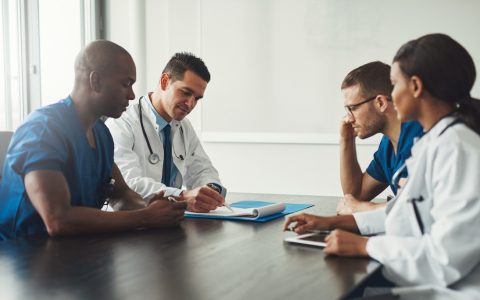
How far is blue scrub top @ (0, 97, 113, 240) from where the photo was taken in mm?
1513

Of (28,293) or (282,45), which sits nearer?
(28,293)

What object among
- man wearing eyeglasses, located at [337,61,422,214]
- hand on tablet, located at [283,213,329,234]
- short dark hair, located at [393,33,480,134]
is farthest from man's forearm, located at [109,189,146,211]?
short dark hair, located at [393,33,480,134]

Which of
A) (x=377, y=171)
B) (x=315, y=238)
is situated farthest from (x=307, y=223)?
(x=377, y=171)

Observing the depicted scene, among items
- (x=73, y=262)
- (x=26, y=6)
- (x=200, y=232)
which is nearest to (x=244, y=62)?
(x=26, y=6)

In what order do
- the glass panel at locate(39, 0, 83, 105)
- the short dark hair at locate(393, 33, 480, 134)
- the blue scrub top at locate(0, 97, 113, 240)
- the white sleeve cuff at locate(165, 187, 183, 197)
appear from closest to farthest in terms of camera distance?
the short dark hair at locate(393, 33, 480, 134) < the blue scrub top at locate(0, 97, 113, 240) < the white sleeve cuff at locate(165, 187, 183, 197) < the glass panel at locate(39, 0, 83, 105)

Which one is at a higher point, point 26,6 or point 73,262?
point 26,6

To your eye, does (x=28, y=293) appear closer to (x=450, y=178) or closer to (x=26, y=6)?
(x=450, y=178)

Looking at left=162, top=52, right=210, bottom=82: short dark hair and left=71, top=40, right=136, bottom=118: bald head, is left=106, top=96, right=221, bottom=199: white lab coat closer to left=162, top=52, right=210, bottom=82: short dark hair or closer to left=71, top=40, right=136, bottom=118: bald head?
left=162, top=52, right=210, bottom=82: short dark hair

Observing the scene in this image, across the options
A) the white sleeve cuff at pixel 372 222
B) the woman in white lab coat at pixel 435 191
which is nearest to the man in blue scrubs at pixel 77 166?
the white sleeve cuff at pixel 372 222

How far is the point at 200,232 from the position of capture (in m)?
1.61

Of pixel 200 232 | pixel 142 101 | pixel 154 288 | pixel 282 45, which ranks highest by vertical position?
pixel 282 45

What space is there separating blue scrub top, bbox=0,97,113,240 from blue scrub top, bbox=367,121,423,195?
1026 mm

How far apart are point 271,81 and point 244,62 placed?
10.7 inches

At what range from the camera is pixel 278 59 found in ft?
13.4
